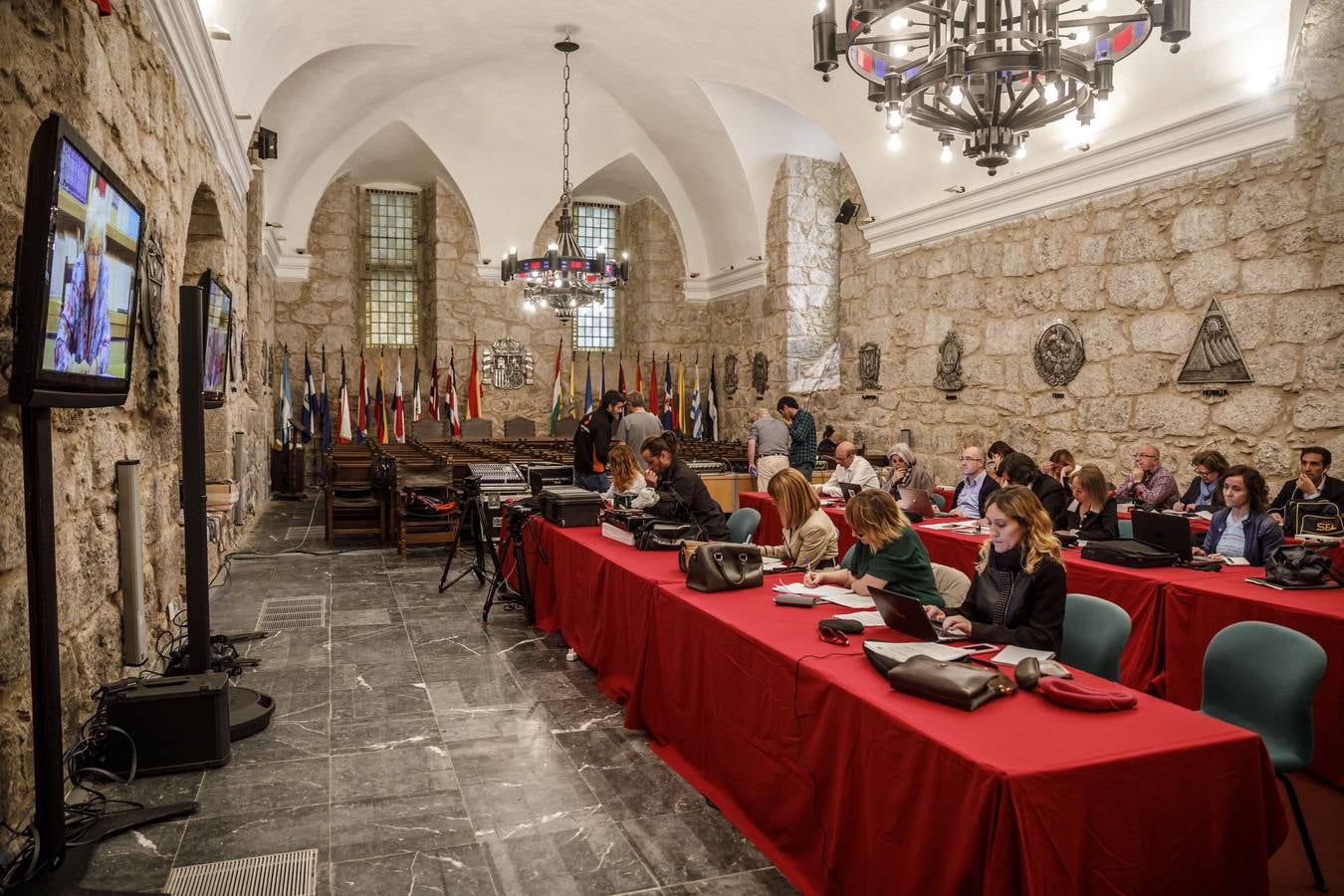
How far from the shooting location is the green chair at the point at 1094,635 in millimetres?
2898

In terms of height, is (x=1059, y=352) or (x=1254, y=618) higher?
(x=1059, y=352)

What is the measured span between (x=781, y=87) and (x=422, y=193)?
26.1ft

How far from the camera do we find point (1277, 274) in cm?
632

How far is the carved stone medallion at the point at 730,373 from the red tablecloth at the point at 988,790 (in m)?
11.6

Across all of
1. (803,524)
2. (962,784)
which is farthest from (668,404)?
(962,784)

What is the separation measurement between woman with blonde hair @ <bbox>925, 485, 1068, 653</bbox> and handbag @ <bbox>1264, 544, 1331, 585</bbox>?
159cm

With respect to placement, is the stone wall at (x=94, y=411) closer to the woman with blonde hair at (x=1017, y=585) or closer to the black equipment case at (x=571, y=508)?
the black equipment case at (x=571, y=508)

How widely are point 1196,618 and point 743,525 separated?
248cm

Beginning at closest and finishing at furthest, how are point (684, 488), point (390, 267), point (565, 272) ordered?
1. point (684, 488)
2. point (565, 272)
3. point (390, 267)

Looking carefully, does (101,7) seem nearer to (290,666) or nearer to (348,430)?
(290,666)

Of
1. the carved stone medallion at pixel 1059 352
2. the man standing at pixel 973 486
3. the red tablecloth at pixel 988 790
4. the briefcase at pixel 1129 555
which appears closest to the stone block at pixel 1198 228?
the carved stone medallion at pixel 1059 352

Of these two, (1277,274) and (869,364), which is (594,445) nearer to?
(869,364)

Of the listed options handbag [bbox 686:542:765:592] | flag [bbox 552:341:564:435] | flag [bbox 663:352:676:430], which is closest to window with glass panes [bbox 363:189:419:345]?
flag [bbox 552:341:564:435]

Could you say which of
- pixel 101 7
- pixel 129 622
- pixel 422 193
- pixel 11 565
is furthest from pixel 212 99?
pixel 422 193
